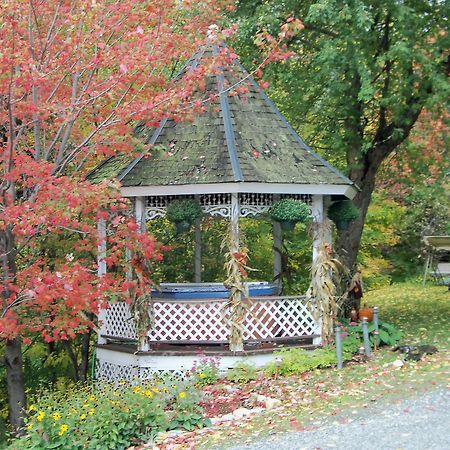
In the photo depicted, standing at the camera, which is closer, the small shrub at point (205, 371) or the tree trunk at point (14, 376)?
the small shrub at point (205, 371)

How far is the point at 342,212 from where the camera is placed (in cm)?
1252

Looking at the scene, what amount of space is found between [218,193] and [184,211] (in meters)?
0.55

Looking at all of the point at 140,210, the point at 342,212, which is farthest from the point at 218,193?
the point at 342,212

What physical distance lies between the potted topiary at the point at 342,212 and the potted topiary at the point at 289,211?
1.32 metres

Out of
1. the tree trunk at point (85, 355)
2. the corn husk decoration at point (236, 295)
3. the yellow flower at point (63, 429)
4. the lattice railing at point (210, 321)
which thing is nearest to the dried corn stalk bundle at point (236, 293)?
the corn husk decoration at point (236, 295)

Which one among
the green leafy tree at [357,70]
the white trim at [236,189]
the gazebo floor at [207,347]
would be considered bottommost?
the gazebo floor at [207,347]

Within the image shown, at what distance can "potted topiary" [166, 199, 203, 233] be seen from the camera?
1105 cm

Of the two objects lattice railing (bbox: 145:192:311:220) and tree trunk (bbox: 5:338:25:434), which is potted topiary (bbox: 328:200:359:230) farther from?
tree trunk (bbox: 5:338:25:434)

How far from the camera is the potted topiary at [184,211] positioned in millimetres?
11055

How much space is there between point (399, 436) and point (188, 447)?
2.08 m

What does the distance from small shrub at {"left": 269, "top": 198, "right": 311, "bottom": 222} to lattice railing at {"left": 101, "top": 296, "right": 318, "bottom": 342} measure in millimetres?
1179

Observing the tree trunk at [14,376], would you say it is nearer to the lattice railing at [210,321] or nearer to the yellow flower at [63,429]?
the lattice railing at [210,321]

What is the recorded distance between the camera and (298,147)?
39.9 ft

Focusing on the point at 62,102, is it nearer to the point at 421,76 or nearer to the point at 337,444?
the point at 337,444
